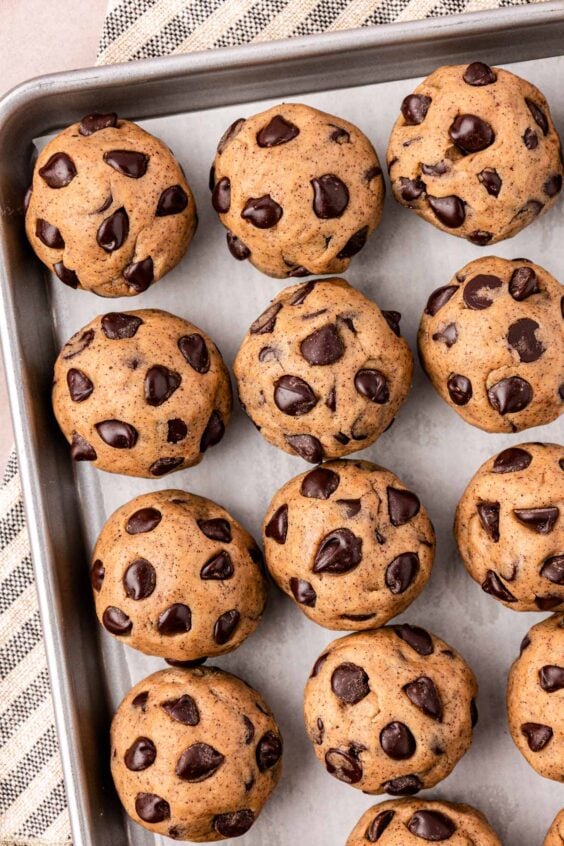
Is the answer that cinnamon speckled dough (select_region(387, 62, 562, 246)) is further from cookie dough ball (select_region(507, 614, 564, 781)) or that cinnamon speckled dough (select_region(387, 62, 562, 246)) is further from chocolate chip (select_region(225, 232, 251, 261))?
cookie dough ball (select_region(507, 614, 564, 781))

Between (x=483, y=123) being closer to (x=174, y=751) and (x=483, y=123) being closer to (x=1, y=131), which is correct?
(x=1, y=131)

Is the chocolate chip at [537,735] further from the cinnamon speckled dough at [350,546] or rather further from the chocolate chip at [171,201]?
the chocolate chip at [171,201]

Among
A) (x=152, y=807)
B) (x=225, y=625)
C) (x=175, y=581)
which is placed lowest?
(x=152, y=807)

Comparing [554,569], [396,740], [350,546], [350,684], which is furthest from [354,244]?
[396,740]

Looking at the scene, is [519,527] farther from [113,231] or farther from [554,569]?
[113,231]

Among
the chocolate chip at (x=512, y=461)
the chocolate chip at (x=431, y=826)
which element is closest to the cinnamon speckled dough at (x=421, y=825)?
the chocolate chip at (x=431, y=826)

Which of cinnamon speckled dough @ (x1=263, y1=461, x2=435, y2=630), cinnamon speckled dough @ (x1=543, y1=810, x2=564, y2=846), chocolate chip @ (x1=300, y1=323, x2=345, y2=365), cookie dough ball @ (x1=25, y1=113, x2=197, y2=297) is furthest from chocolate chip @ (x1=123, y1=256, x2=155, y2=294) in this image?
cinnamon speckled dough @ (x1=543, y1=810, x2=564, y2=846)

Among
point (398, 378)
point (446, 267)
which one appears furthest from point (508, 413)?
point (446, 267)

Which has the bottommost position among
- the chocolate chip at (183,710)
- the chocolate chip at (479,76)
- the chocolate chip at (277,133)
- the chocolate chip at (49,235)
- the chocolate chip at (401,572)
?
the chocolate chip at (183,710)
